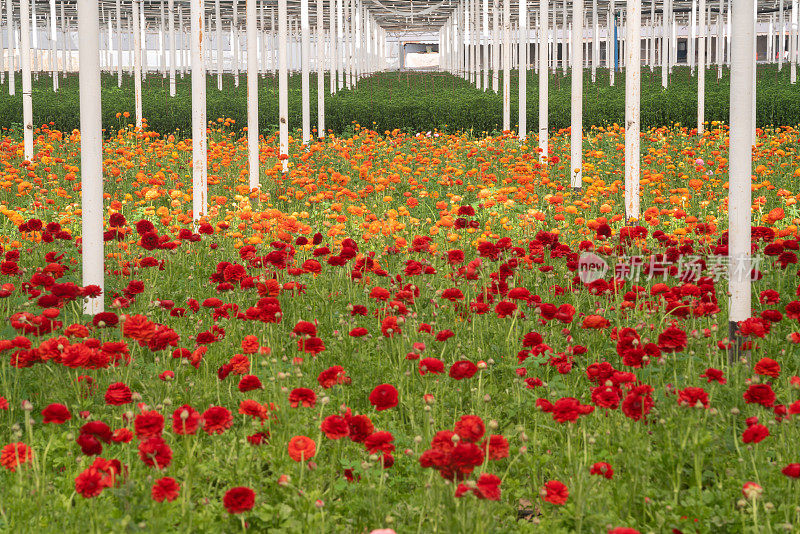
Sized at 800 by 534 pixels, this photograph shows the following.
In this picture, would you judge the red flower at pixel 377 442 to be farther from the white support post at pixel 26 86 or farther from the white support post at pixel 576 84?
the white support post at pixel 26 86

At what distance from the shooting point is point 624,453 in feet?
10.3

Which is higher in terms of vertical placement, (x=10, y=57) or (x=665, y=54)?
(x=665, y=54)

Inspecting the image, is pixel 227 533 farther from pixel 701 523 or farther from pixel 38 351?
pixel 701 523

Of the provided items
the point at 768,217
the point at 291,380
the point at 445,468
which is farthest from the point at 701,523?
the point at 768,217

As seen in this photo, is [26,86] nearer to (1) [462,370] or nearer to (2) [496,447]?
(1) [462,370]

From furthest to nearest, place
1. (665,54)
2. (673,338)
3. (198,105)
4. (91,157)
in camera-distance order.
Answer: (665,54) < (198,105) < (91,157) < (673,338)

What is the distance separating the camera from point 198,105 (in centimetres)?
780

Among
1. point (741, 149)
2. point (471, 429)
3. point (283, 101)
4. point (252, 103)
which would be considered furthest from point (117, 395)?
point (283, 101)

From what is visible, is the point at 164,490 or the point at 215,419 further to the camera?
the point at 215,419

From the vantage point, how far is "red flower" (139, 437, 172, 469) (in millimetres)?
2342

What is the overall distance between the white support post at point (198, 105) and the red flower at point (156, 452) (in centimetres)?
542

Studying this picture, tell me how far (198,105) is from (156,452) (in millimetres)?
5822

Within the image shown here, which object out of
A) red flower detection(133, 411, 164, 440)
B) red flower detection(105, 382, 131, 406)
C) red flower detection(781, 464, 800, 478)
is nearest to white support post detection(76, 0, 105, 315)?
red flower detection(105, 382, 131, 406)

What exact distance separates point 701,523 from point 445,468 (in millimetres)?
957
